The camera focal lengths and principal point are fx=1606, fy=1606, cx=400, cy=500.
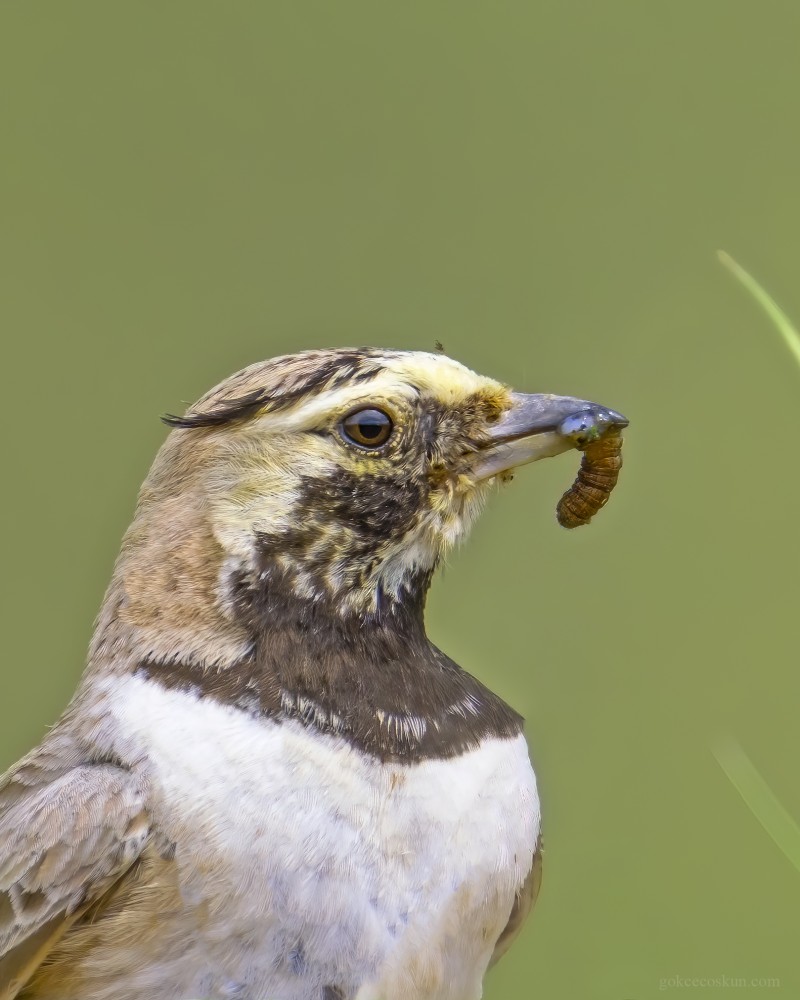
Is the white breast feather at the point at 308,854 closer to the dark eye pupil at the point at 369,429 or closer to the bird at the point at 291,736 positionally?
the bird at the point at 291,736

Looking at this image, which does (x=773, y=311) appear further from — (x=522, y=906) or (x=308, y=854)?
(x=522, y=906)

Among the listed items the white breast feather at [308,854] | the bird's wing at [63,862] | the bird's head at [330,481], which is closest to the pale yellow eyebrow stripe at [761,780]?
the white breast feather at [308,854]

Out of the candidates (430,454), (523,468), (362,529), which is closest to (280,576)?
(362,529)

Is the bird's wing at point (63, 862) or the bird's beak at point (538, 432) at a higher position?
the bird's beak at point (538, 432)

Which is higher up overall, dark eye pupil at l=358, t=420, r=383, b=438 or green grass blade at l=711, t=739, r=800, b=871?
dark eye pupil at l=358, t=420, r=383, b=438

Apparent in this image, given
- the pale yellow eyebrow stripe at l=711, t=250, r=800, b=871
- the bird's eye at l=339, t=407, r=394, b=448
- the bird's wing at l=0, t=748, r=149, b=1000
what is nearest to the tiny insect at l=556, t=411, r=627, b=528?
the bird's eye at l=339, t=407, r=394, b=448

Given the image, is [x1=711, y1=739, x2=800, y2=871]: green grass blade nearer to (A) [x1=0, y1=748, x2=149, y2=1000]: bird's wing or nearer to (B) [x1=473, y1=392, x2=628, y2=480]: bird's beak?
(B) [x1=473, y1=392, x2=628, y2=480]: bird's beak

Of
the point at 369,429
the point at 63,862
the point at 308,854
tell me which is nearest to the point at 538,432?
the point at 369,429
